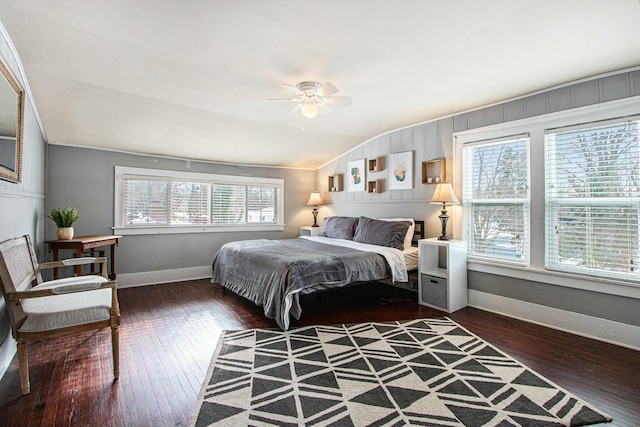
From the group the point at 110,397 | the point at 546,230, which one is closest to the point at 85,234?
the point at 110,397

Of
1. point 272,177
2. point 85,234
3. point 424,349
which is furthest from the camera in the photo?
point 272,177

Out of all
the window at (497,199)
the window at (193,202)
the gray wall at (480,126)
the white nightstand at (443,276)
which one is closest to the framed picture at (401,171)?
the gray wall at (480,126)

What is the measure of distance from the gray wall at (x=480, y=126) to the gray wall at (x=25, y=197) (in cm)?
435

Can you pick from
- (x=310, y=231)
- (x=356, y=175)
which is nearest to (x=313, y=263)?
(x=356, y=175)

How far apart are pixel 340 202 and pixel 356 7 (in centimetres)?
419

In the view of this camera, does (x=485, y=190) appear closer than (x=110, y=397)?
No

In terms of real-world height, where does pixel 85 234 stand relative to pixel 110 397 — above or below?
above

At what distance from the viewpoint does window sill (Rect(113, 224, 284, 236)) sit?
487cm

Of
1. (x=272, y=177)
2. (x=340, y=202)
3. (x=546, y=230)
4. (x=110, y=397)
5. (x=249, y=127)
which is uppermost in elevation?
(x=249, y=127)

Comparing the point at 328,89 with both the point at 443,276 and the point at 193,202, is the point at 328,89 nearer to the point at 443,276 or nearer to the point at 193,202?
the point at 443,276

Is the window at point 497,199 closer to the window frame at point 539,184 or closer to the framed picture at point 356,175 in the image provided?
the window frame at point 539,184

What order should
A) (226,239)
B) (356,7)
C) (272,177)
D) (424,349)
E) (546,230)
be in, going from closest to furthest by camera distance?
1. (356,7)
2. (424,349)
3. (546,230)
4. (226,239)
5. (272,177)

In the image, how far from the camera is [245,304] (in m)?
4.02

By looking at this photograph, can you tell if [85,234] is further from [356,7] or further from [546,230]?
[546,230]
